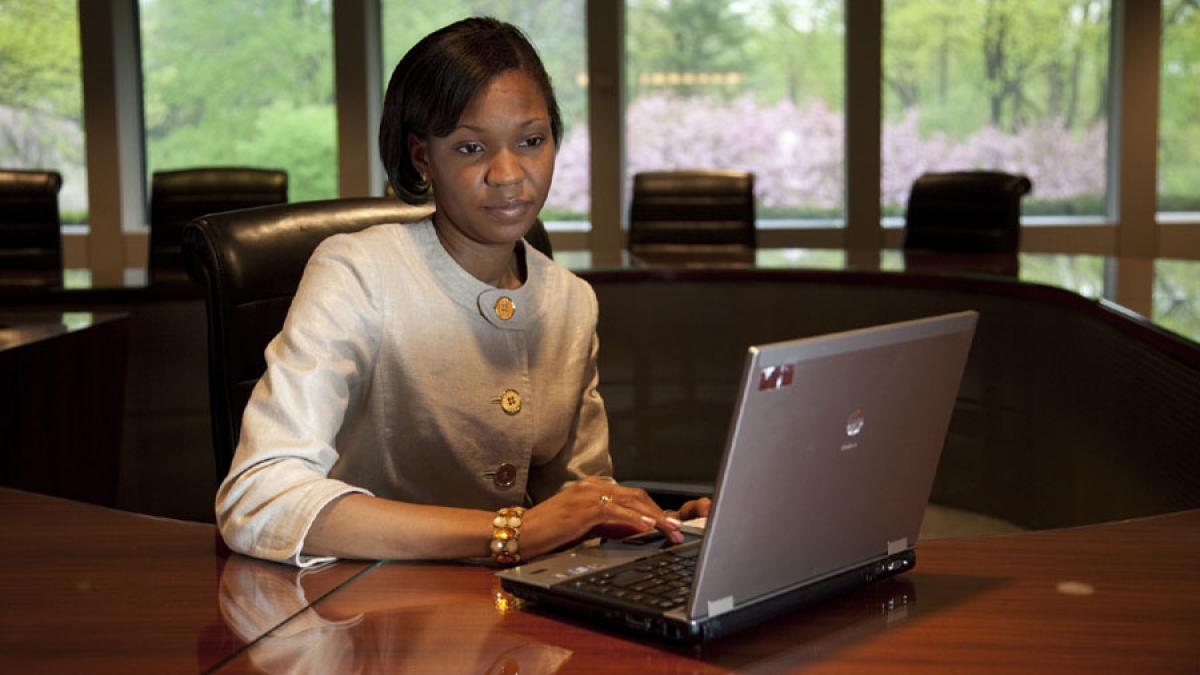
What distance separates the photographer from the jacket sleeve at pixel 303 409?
133 cm

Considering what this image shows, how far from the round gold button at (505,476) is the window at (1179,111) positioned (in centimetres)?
685

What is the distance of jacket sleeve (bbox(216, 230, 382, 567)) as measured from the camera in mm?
1332

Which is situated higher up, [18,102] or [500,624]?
[18,102]

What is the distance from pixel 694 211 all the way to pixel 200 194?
72.3 inches

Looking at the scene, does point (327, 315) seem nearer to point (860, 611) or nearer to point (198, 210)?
point (860, 611)

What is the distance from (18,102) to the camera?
26.2 feet

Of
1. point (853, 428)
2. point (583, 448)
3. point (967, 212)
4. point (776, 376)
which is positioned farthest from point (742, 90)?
point (776, 376)

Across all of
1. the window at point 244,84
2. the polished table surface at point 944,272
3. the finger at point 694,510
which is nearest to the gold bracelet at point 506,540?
the finger at point 694,510

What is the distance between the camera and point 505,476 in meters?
1.78

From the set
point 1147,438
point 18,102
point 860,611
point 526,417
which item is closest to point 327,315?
point 526,417

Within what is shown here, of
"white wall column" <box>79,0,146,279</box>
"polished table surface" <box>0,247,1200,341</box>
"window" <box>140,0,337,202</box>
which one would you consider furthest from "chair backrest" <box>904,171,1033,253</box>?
"white wall column" <box>79,0,146,279</box>

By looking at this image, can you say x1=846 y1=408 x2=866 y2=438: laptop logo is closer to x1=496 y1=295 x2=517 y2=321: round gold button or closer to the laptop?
the laptop

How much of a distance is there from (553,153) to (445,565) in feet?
1.97

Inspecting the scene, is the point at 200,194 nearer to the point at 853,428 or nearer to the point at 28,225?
the point at 28,225
